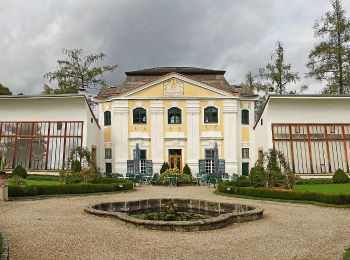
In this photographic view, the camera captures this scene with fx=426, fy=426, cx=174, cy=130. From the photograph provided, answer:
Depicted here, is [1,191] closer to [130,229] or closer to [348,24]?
[130,229]

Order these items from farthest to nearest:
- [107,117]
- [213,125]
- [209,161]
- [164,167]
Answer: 1. [107,117]
2. [213,125]
3. [209,161]
4. [164,167]

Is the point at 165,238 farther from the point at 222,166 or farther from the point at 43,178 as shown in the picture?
the point at 222,166

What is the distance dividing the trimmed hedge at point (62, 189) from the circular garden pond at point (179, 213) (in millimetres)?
4573

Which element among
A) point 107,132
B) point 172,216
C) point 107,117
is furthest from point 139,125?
point 172,216

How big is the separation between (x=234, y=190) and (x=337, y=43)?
21.8m

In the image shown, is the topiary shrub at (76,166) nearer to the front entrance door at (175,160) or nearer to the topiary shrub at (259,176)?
the front entrance door at (175,160)

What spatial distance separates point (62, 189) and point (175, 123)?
14.7 m

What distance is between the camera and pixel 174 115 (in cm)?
3281

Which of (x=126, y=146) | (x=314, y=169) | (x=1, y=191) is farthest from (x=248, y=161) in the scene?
(x=1, y=191)

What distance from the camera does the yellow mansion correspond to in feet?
106

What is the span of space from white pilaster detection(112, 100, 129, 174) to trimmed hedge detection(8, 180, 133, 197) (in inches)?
381

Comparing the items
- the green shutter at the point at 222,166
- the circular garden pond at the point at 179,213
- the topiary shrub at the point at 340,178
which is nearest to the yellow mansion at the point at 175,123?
the green shutter at the point at 222,166

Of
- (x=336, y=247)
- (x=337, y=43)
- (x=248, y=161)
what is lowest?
(x=336, y=247)

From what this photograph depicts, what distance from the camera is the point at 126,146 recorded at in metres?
32.6
